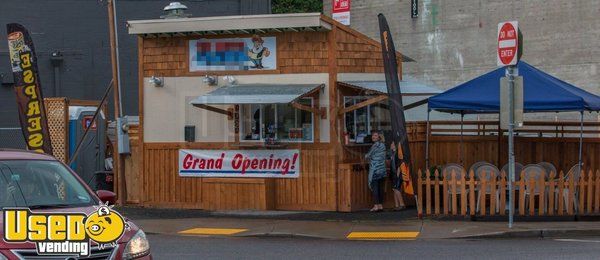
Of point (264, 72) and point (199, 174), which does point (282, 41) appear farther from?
point (199, 174)

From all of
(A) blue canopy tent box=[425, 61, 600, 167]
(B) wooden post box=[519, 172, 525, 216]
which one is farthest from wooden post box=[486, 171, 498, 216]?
(A) blue canopy tent box=[425, 61, 600, 167]

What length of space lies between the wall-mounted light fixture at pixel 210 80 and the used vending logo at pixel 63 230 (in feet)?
33.4

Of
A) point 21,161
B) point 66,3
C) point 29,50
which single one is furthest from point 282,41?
point 66,3

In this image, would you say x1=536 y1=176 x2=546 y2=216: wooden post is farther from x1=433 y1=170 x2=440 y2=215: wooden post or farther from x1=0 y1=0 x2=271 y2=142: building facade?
x1=0 y1=0 x2=271 y2=142: building facade

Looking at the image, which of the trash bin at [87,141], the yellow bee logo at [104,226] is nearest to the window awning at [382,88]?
the trash bin at [87,141]

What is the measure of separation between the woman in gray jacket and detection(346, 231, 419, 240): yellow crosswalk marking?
248cm

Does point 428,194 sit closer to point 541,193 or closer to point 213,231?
point 541,193

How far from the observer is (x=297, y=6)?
3738 centimetres

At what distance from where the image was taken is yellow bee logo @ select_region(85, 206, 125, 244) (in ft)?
20.8

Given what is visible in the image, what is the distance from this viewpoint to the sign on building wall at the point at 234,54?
1658 cm

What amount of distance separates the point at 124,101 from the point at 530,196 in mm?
15143

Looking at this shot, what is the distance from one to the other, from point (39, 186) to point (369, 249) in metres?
5.63

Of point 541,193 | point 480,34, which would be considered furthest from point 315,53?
point 480,34

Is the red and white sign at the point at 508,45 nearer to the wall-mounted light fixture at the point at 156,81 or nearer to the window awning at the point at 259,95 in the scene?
the window awning at the point at 259,95
